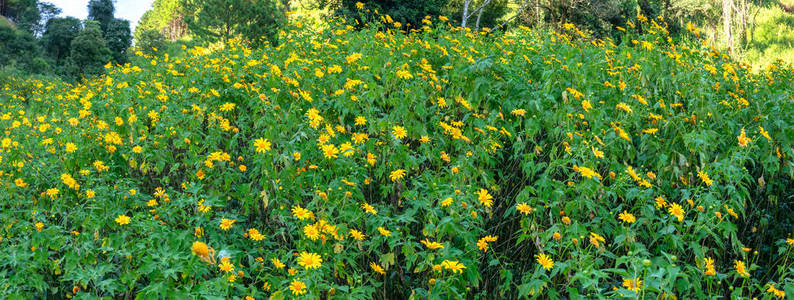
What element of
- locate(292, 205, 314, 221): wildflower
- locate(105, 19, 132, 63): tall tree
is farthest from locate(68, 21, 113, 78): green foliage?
locate(292, 205, 314, 221): wildflower

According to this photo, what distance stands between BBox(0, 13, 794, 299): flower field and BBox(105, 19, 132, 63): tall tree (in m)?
40.7

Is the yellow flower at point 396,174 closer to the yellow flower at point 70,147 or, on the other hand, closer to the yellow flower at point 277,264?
the yellow flower at point 277,264

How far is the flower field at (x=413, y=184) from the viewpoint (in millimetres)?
2051

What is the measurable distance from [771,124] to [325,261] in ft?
9.45

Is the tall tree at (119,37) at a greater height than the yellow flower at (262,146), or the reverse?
the tall tree at (119,37)

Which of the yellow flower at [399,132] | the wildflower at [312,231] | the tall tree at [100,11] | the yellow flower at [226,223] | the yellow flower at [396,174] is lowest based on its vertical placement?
the yellow flower at [226,223]

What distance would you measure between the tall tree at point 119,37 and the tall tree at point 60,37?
223 cm

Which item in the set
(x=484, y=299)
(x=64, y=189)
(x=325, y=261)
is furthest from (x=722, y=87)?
(x=64, y=189)

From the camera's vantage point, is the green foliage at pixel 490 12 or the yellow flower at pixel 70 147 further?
the green foliage at pixel 490 12

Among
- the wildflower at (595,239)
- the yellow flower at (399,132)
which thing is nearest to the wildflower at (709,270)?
the wildflower at (595,239)

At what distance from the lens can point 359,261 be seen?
8.43 feet

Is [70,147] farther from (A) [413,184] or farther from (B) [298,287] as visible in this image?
(A) [413,184]

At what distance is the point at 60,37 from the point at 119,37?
4062mm

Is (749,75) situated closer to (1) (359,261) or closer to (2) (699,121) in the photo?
(2) (699,121)
